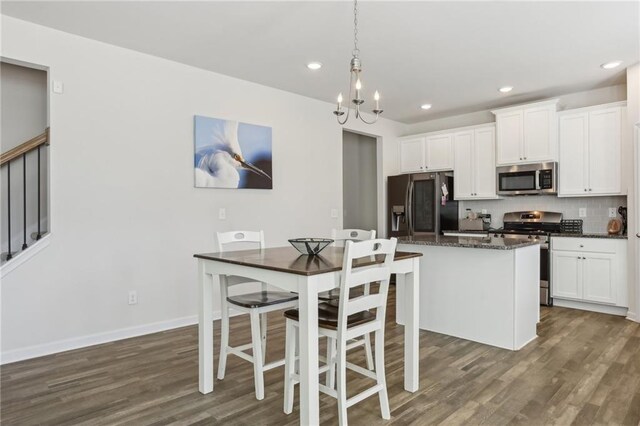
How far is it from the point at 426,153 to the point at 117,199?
4.42m

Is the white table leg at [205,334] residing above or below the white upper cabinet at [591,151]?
below

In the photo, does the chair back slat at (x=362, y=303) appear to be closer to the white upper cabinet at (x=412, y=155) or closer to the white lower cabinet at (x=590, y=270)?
the white lower cabinet at (x=590, y=270)

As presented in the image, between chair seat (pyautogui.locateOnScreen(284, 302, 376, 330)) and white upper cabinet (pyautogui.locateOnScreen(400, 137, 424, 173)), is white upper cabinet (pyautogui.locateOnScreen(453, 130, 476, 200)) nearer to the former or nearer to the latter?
white upper cabinet (pyautogui.locateOnScreen(400, 137, 424, 173))

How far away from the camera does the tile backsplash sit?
4730mm

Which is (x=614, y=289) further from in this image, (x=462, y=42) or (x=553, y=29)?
(x=462, y=42)


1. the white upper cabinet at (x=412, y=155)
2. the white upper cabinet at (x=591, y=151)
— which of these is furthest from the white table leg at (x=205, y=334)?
the white upper cabinet at (x=412, y=155)

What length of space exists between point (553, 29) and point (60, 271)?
443cm

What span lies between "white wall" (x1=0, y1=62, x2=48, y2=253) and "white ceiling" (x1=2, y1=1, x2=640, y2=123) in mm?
898

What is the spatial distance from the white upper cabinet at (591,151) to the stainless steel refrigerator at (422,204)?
1470 millimetres

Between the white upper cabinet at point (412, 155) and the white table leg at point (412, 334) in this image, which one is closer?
the white table leg at point (412, 334)

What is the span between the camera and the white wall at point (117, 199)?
3107 mm

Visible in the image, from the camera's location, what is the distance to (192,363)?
9.60 feet

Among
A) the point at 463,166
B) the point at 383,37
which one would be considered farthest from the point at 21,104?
the point at 463,166

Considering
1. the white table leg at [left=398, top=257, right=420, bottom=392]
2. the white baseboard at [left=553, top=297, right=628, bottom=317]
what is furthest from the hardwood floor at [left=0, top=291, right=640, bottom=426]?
the white baseboard at [left=553, top=297, right=628, bottom=317]
